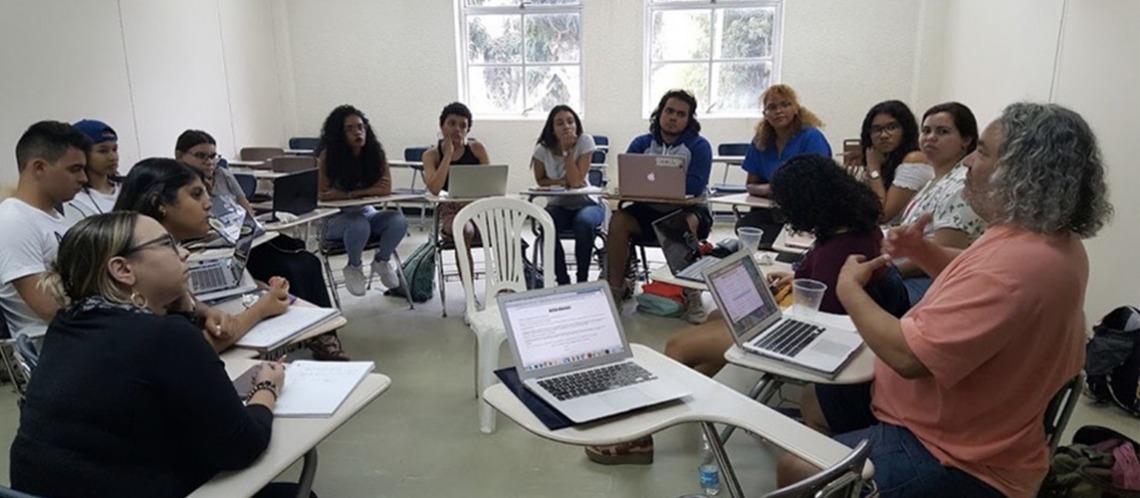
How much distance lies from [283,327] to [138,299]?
24.2 inches

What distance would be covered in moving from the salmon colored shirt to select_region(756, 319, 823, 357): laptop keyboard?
301 millimetres

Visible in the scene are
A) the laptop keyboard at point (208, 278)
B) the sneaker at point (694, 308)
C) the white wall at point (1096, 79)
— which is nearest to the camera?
the laptop keyboard at point (208, 278)

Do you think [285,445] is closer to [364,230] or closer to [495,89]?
[364,230]

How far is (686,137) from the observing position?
396cm

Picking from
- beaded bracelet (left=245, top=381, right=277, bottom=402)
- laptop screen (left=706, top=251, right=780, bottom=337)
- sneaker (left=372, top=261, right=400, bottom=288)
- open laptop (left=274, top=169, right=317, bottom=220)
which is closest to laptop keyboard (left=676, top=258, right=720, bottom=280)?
laptop screen (left=706, top=251, right=780, bottom=337)

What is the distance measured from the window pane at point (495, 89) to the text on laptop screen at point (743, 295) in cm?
549

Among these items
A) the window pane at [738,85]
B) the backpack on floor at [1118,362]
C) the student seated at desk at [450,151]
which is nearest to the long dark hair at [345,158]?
the student seated at desk at [450,151]

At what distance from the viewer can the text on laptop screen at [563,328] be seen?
4.88 ft

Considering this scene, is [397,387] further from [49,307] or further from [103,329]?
[103,329]

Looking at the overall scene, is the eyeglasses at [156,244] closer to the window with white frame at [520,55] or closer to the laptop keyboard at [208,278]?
the laptop keyboard at [208,278]

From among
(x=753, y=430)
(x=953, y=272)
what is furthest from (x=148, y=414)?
(x=953, y=272)

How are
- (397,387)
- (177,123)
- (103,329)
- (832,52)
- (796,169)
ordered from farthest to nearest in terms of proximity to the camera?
(832,52)
(177,123)
(397,387)
(796,169)
(103,329)

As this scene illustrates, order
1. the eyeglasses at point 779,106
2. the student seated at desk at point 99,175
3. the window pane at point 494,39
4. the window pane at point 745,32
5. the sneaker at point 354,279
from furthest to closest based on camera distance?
the window pane at point 494,39
the window pane at point 745,32
the sneaker at point 354,279
the eyeglasses at point 779,106
the student seated at desk at point 99,175

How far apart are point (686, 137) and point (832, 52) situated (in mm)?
3085
